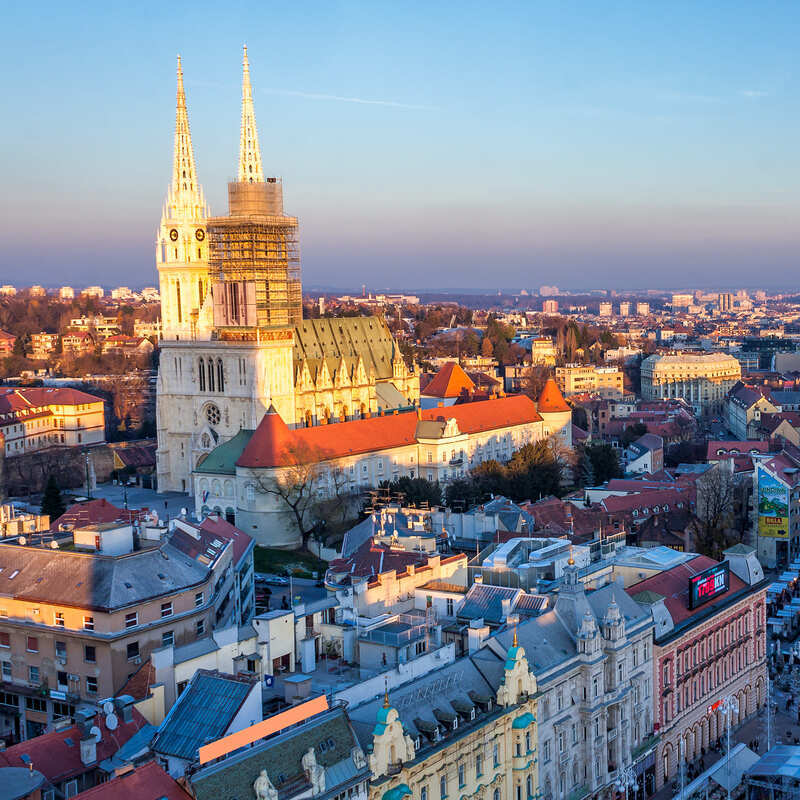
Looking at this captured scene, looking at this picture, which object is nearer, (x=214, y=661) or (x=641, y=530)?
(x=214, y=661)

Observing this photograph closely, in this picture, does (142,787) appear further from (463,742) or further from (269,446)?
(269,446)

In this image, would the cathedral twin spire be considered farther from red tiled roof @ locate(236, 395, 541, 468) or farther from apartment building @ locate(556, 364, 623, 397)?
apartment building @ locate(556, 364, 623, 397)

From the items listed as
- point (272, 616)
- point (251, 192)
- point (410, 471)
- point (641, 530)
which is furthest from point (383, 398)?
point (272, 616)

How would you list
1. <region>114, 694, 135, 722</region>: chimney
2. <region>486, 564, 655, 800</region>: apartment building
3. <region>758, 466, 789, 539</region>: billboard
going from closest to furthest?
1. <region>114, 694, 135, 722</region>: chimney
2. <region>486, 564, 655, 800</region>: apartment building
3. <region>758, 466, 789, 539</region>: billboard

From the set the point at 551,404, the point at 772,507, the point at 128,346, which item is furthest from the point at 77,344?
the point at 772,507

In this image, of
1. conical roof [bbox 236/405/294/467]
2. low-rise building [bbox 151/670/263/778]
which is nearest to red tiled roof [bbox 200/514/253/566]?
conical roof [bbox 236/405/294/467]

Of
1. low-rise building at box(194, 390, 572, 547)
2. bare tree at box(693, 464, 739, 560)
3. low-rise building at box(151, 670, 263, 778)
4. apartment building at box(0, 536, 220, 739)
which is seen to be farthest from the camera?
low-rise building at box(194, 390, 572, 547)

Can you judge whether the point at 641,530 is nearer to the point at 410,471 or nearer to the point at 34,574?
the point at 410,471
